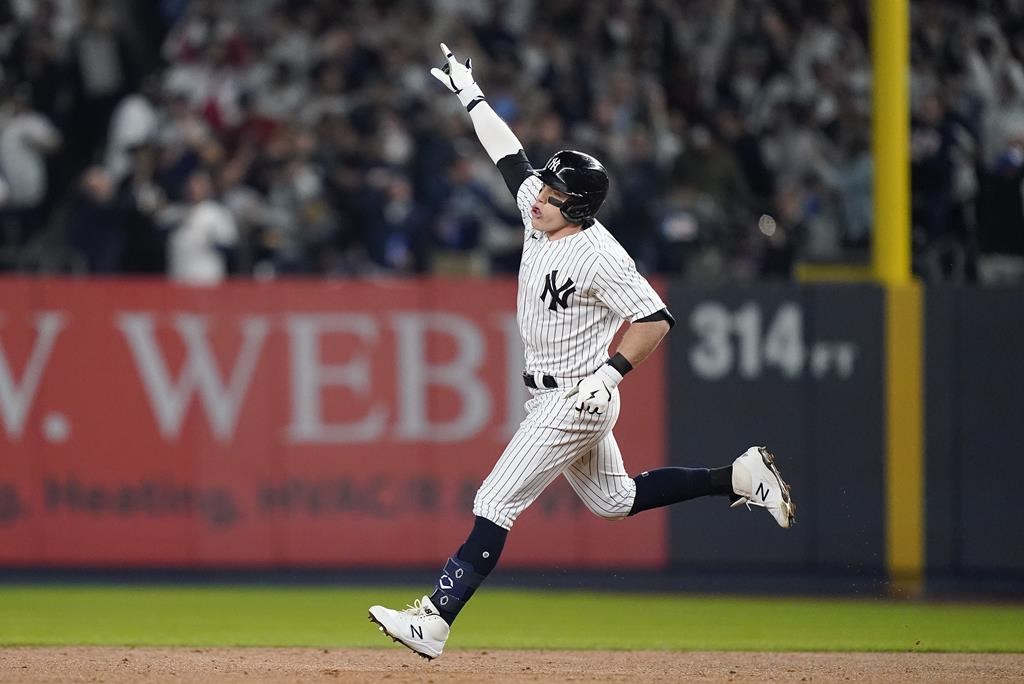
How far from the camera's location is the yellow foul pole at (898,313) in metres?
11.3

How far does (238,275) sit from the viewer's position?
1227cm

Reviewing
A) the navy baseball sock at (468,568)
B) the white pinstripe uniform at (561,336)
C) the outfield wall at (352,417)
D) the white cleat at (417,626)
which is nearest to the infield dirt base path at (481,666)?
the white cleat at (417,626)

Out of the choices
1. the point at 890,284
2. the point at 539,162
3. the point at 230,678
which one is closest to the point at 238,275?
the point at 539,162

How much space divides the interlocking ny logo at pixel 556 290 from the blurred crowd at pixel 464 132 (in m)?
5.07

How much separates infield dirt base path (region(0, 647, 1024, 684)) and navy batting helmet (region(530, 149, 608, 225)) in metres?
2.02

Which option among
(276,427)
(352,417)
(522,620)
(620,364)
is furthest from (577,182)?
(276,427)

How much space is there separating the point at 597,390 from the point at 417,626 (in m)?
1.23

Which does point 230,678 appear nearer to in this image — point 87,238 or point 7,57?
point 87,238

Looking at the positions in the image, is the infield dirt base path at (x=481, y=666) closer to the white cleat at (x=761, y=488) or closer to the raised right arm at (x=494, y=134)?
the white cleat at (x=761, y=488)

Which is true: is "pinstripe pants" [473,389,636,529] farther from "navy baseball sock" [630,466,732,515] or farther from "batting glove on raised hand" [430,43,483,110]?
"batting glove on raised hand" [430,43,483,110]

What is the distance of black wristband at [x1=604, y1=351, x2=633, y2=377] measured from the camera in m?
6.63

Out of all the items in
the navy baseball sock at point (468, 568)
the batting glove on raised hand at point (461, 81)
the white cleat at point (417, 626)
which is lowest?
the white cleat at point (417, 626)

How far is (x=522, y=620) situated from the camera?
9773mm

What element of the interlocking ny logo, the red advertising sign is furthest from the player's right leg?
the red advertising sign
